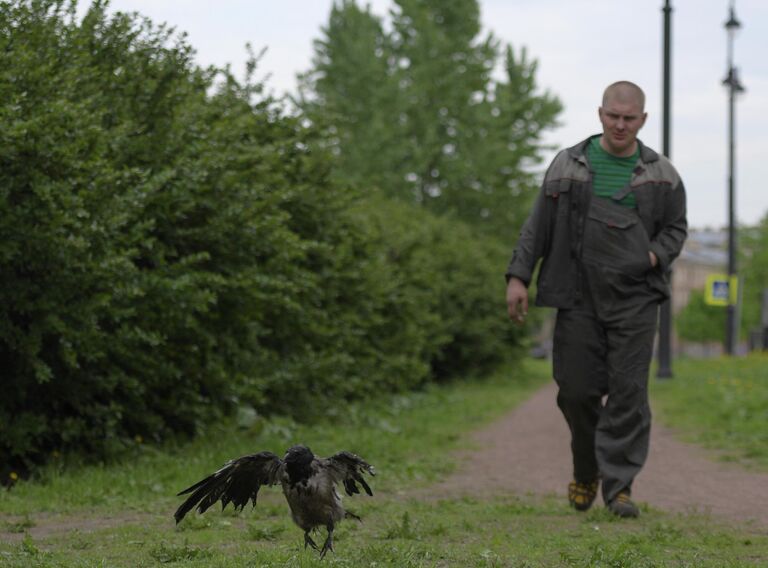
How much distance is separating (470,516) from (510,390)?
648 inches

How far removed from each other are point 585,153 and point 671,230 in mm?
649

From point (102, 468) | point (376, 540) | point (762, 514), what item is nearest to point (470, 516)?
point (376, 540)

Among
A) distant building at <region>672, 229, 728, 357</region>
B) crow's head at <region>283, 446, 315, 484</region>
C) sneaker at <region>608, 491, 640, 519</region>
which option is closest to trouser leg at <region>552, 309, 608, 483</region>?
sneaker at <region>608, 491, 640, 519</region>

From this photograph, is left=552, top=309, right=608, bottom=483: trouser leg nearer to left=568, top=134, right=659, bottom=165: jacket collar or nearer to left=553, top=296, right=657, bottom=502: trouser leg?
left=553, top=296, right=657, bottom=502: trouser leg

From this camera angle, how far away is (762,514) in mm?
6746

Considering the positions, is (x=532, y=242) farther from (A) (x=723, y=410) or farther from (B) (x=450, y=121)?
(B) (x=450, y=121)

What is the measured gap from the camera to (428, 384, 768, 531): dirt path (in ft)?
24.1

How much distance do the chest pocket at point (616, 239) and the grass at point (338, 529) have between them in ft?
4.45

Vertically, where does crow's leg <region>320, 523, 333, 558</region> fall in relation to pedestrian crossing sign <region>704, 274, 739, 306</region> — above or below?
below

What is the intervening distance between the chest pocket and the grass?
53.3 inches

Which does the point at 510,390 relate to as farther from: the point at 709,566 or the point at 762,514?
the point at 709,566

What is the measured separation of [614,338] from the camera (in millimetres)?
6445

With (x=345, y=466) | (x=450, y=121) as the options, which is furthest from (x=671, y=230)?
(x=450, y=121)

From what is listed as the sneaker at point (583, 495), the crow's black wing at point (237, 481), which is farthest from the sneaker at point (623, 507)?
the crow's black wing at point (237, 481)
